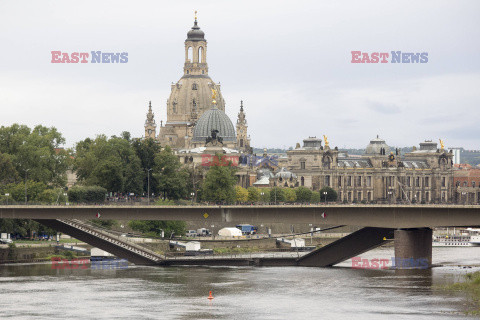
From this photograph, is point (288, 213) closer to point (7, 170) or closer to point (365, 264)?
point (365, 264)

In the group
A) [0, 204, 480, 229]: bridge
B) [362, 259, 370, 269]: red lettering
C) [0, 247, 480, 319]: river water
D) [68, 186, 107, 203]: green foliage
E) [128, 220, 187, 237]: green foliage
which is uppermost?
[68, 186, 107, 203]: green foliage

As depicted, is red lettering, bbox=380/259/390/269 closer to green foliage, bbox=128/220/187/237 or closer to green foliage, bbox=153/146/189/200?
green foliage, bbox=128/220/187/237

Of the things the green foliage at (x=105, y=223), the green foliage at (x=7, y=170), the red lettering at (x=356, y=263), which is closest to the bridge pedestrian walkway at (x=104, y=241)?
the red lettering at (x=356, y=263)

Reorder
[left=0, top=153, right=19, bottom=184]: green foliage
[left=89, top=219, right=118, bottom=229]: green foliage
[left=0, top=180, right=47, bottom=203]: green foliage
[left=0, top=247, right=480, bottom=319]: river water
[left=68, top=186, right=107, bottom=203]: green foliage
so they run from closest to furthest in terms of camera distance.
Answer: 1. [left=0, top=247, right=480, bottom=319]: river water
2. [left=0, top=180, right=47, bottom=203]: green foliage
3. [left=0, top=153, right=19, bottom=184]: green foliage
4. [left=68, top=186, right=107, bottom=203]: green foliage
5. [left=89, top=219, right=118, bottom=229]: green foliage

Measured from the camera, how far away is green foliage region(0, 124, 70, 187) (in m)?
166

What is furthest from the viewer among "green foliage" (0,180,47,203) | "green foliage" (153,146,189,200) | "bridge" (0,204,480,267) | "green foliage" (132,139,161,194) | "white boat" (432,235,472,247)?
"green foliage" (132,139,161,194)

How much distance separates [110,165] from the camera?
177 m

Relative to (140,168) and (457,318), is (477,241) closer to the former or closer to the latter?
(140,168)

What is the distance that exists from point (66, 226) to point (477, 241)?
275ft

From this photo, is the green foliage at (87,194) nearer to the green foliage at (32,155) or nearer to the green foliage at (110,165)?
the green foliage at (32,155)

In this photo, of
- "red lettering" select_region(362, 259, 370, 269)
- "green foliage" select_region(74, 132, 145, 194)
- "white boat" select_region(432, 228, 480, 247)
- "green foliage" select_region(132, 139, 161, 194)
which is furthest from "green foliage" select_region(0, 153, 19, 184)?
"white boat" select_region(432, 228, 480, 247)

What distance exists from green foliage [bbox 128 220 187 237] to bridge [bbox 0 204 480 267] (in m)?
33.8

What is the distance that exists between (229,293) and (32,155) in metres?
67.1

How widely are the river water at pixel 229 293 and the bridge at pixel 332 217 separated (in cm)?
298
